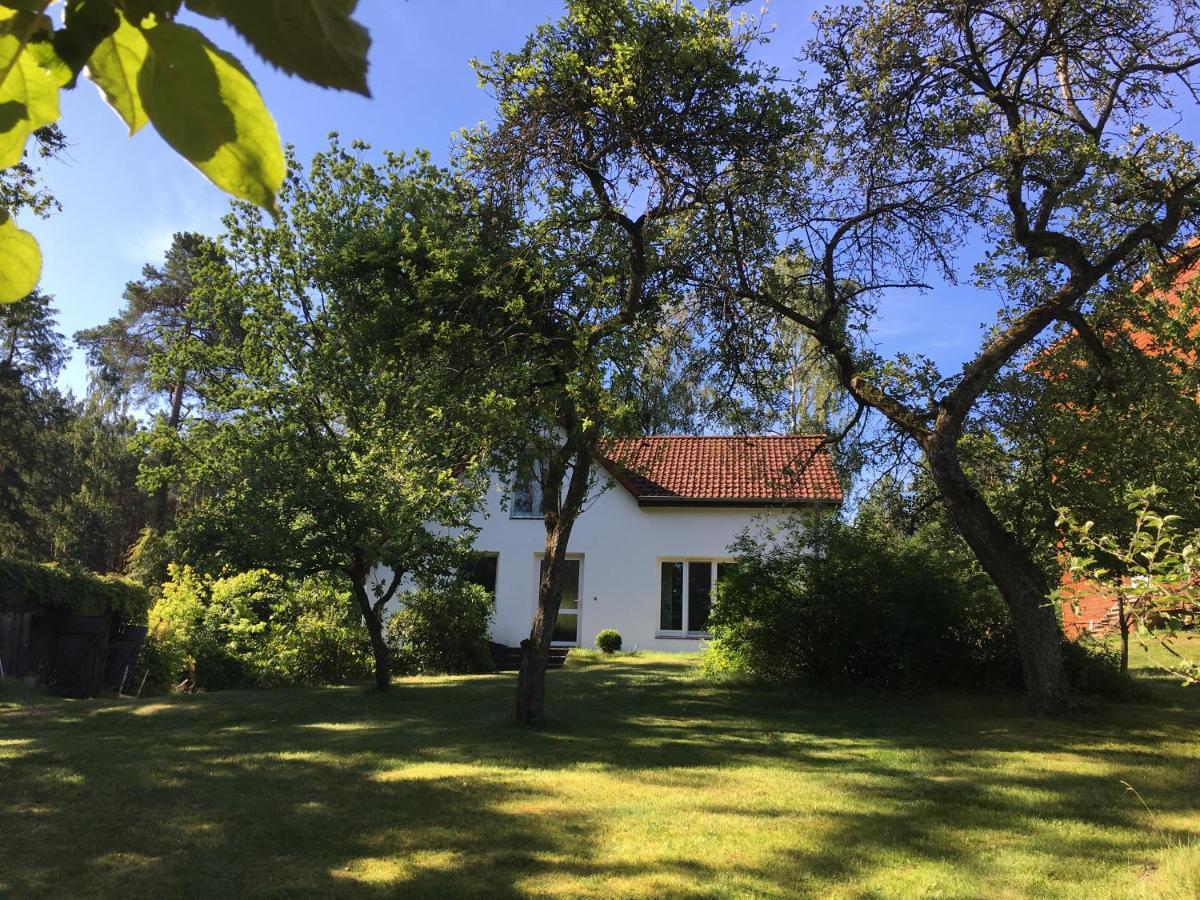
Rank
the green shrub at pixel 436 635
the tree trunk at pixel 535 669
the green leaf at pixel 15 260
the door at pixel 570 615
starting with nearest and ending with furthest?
1. the green leaf at pixel 15 260
2. the tree trunk at pixel 535 669
3. the green shrub at pixel 436 635
4. the door at pixel 570 615

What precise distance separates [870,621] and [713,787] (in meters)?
5.97

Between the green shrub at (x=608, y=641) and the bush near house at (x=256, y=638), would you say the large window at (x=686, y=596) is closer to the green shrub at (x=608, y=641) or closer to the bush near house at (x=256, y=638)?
the green shrub at (x=608, y=641)

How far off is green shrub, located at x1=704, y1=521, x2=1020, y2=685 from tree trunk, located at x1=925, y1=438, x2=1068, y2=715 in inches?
53.5

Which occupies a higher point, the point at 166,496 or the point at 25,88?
the point at 166,496

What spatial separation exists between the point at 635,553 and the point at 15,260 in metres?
20.7

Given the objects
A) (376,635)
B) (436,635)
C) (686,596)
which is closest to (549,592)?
(376,635)

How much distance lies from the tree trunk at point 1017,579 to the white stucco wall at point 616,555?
395 inches

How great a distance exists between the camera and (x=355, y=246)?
504 inches

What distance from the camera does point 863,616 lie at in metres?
12.0

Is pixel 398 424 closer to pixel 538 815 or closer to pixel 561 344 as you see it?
pixel 561 344

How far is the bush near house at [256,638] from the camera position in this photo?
15000mm

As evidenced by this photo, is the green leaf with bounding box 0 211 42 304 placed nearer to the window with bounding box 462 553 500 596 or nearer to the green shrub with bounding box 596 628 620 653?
the green shrub with bounding box 596 628 620 653

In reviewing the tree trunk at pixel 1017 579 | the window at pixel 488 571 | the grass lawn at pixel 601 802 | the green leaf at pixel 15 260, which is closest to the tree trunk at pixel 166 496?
the window at pixel 488 571

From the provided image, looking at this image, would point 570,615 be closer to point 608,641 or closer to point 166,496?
point 608,641
